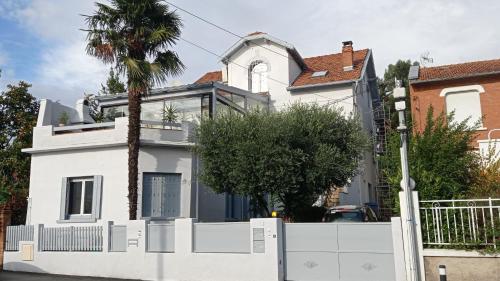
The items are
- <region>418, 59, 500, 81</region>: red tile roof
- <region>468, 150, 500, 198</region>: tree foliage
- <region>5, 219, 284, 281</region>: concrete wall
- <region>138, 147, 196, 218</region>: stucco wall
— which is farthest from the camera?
<region>418, 59, 500, 81</region>: red tile roof

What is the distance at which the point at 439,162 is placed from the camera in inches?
448

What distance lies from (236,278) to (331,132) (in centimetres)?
542

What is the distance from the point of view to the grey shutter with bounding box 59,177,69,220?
1589 cm

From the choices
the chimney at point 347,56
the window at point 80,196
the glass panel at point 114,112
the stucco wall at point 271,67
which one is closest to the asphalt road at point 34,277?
the window at point 80,196

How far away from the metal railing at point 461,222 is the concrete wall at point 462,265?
231mm

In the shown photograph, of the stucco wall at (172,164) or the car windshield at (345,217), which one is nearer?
the car windshield at (345,217)

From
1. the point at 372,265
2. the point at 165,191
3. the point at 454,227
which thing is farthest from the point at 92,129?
the point at 454,227

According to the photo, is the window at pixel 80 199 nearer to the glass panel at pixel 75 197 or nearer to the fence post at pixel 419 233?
the glass panel at pixel 75 197

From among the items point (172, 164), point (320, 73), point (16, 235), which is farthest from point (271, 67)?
point (16, 235)

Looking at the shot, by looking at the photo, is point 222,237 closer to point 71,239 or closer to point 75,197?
point 71,239

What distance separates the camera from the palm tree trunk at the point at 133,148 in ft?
45.7

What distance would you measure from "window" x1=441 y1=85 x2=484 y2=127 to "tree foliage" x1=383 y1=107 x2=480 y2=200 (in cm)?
737

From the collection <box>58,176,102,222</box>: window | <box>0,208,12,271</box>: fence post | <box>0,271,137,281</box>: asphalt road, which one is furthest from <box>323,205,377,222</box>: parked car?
<box>0,208,12,271</box>: fence post

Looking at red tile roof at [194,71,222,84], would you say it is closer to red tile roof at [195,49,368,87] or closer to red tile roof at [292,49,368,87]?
red tile roof at [195,49,368,87]
